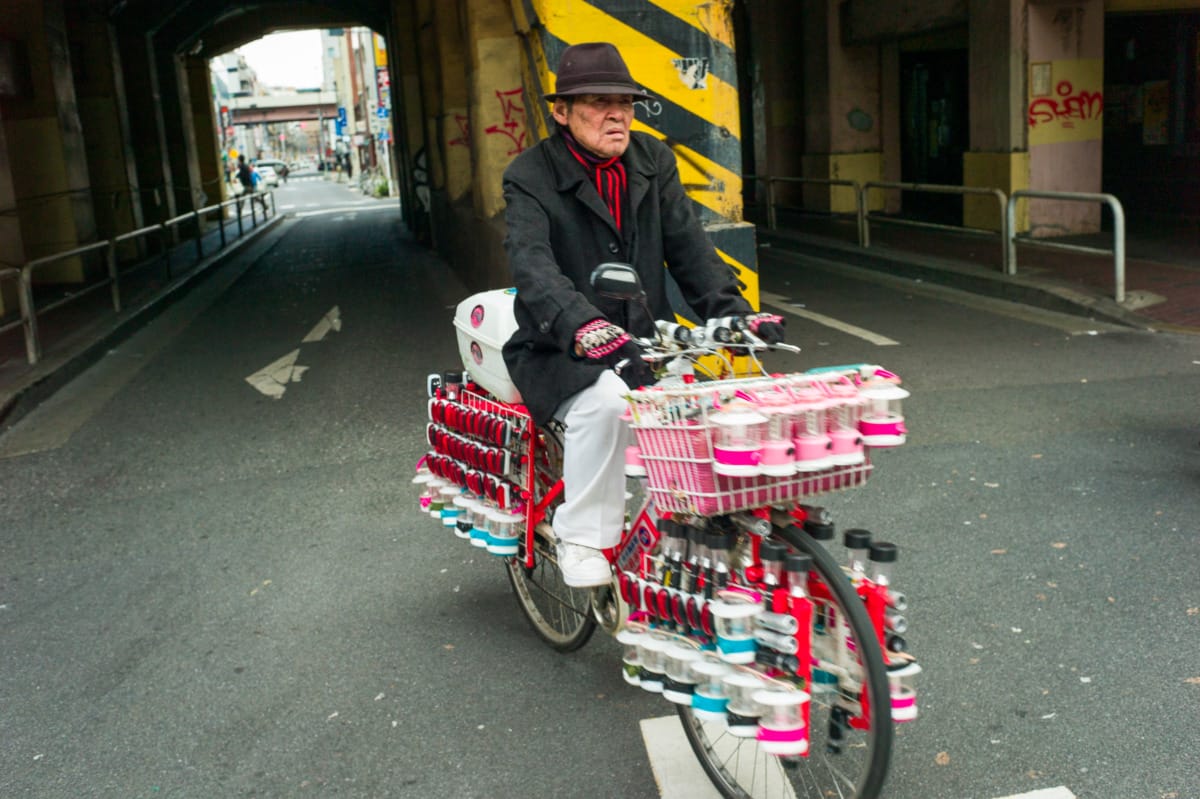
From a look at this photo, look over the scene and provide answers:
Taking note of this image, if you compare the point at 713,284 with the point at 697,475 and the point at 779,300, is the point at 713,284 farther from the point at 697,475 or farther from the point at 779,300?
the point at 779,300

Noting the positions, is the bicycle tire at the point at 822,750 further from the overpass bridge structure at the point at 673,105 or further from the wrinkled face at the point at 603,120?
the overpass bridge structure at the point at 673,105

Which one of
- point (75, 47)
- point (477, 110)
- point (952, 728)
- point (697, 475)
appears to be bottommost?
point (952, 728)

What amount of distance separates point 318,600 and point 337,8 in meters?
27.0

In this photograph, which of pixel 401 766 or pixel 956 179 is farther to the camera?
pixel 956 179

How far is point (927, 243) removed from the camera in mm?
15273

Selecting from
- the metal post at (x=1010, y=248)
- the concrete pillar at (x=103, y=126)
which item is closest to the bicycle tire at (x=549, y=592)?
the metal post at (x=1010, y=248)

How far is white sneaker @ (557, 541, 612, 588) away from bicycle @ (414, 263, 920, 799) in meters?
0.14

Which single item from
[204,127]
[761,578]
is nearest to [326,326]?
[761,578]

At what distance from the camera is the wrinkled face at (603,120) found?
363 cm

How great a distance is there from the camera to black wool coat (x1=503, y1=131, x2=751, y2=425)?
138 inches

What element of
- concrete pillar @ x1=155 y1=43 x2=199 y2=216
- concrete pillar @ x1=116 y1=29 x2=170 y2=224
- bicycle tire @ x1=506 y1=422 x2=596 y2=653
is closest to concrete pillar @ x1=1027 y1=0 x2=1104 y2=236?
bicycle tire @ x1=506 y1=422 x2=596 y2=653

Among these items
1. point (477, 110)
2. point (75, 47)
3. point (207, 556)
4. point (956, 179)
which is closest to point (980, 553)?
point (207, 556)

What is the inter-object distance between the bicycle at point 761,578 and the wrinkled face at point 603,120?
0.72 metres

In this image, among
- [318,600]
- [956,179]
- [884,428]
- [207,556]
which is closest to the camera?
[884,428]
